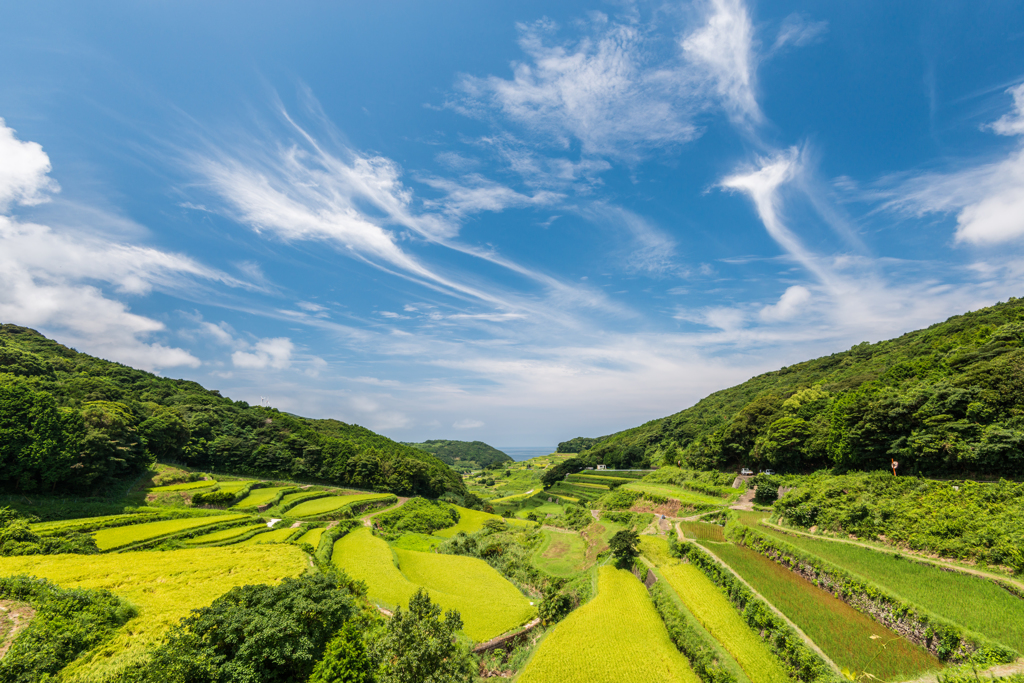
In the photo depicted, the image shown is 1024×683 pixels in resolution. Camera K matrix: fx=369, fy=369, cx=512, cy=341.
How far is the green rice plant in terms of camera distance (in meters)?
28.8

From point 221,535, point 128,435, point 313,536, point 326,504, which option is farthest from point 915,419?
point 128,435

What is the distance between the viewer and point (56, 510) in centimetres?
2723

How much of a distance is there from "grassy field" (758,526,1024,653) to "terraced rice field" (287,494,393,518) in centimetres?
4652

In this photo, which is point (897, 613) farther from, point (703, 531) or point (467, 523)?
point (467, 523)

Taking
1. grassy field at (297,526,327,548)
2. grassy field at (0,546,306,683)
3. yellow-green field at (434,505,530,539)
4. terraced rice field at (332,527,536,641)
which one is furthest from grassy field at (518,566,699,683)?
yellow-green field at (434,505,530,539)

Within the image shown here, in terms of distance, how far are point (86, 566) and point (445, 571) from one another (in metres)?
19.6

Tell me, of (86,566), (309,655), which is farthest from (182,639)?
(86,566)

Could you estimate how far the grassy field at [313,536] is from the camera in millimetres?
30784

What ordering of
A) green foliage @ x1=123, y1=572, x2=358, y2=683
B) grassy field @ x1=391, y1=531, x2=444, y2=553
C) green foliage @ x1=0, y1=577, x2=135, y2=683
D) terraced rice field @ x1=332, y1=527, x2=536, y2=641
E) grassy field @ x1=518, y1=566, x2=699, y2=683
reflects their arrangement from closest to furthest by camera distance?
green foliage @ x1=0, y1=577, x2=135, y2=683 < green foliage @ x1=123, y1=572, x2=358, y2=683 < grassy field @ x1=518, y1=566, x2=699, y2=683 < terraced rice field @ x1=332, y1=527, x2=536, y2=641 < grassy field @ x1=391, y1=531, x2=444, y2=553

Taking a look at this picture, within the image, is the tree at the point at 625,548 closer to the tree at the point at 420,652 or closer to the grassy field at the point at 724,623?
the grassy field at the point at 724,623

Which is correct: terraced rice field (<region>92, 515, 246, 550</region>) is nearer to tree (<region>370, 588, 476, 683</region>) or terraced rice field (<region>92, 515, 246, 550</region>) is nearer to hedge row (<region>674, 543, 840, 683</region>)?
tree (<region>370, 588, 476, 683</region>)

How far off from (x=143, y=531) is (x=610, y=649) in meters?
32.3

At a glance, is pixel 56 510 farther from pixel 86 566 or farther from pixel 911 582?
pixel 911 582

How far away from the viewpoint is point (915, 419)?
26.7 metres
